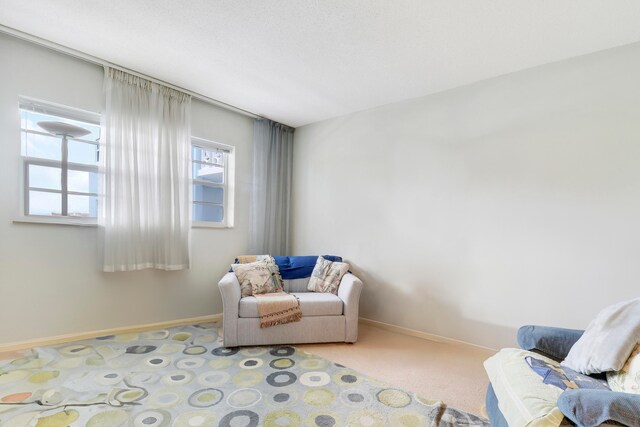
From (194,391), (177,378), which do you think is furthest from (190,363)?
(194,391)

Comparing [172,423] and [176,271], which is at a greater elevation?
[176,271]

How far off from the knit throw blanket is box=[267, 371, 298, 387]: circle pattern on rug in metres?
0.57

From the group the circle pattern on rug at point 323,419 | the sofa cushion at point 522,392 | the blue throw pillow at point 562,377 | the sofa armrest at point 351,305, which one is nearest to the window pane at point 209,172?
the sofa armrest at point 351,305

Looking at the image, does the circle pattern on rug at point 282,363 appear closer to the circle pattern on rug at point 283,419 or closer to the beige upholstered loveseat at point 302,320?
the beige upholstered loveseat at point 302,320

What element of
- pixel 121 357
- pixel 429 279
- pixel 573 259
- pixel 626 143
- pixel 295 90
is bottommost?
pixel 121 357

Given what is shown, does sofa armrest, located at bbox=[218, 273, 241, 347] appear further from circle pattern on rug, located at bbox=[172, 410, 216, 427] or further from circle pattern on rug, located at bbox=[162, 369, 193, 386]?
circle pattern on rug, located at bbox=[172, 410, 216, 427]

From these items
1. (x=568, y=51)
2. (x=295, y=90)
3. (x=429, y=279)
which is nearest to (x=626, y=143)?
(x=568, y=51)

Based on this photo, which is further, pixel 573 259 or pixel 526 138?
pixel 526 138

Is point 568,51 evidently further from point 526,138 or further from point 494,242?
point 494,242

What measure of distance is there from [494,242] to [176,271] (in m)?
3.25

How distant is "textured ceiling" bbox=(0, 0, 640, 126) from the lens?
2.06 meters

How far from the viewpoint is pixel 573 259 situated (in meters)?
2.51

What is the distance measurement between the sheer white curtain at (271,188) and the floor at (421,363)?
1651 millimetres

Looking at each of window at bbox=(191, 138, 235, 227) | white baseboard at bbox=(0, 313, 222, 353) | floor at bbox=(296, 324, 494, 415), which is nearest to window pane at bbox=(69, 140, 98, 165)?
window at bbox=(191, 138, 235, 227)
